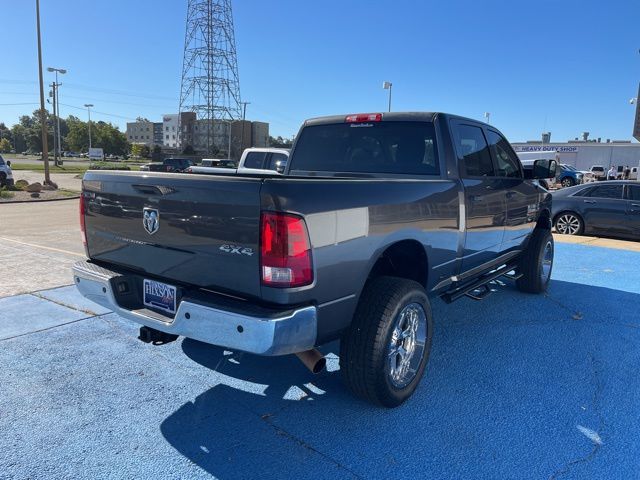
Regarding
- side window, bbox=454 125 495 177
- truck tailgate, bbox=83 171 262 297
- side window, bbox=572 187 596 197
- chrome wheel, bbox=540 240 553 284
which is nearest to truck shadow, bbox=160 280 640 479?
truck tailgate, bbox=83 171 262 297

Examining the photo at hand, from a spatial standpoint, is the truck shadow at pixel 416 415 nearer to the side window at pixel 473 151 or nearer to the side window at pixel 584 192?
the side window at pixel 473 151

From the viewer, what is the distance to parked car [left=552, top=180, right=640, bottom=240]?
440 inches

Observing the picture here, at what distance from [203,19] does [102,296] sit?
74.1 meters

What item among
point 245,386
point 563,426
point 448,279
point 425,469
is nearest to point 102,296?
point 245,386

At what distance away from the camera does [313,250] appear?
2.39 meters

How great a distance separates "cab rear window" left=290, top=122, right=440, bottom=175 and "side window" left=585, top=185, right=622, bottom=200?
9.74 m

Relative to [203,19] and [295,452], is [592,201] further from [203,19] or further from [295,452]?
[203,19]

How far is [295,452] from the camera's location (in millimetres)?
2627

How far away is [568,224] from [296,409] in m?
11.2

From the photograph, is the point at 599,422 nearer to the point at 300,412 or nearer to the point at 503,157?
the point at 300,412

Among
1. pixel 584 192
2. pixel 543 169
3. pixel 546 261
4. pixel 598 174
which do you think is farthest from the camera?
pixel 598 174

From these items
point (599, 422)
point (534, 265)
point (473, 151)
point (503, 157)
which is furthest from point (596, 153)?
point (599, 422)

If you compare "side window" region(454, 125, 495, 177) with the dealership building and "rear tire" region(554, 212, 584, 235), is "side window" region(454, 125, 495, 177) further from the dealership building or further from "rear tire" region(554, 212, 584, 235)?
the dealership building

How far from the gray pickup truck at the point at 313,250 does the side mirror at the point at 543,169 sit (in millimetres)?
1358
